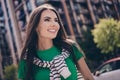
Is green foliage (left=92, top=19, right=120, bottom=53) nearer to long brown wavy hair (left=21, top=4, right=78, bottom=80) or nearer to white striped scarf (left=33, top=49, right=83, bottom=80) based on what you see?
long brown wavy hair (left=21, top=4, right=78, bottom=80)

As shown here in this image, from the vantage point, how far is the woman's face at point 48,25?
2.57 metres

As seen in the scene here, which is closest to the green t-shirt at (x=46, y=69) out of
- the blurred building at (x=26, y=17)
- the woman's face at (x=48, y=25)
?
the woman's face at (x=48, y=25)

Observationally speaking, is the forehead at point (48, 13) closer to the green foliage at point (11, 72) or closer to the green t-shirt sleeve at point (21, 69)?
the green t-shirt sleeve at point (21, 69)

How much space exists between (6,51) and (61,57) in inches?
1984

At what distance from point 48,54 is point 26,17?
139ft

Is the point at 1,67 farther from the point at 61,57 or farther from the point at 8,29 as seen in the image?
the point at 61,57

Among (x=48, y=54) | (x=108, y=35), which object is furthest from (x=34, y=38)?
(x=108, y=35)

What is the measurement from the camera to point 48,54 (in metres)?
2.55

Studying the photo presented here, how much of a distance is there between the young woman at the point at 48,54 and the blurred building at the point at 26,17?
39208 mm

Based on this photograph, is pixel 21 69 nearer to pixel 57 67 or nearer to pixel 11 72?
pixel 57 67

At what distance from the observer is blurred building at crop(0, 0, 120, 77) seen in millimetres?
45625

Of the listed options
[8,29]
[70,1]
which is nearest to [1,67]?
[8,29]

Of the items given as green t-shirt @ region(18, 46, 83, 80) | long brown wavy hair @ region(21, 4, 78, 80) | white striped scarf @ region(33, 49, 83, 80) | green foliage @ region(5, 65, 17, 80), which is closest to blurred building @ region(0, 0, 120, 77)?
green foliage @ region(5, 65, 17, 80)

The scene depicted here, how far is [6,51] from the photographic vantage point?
52.2 metres
